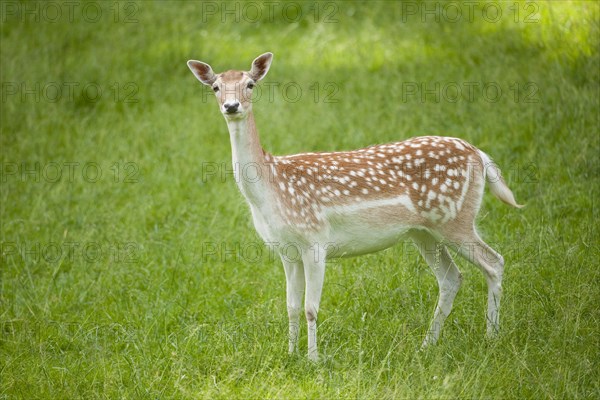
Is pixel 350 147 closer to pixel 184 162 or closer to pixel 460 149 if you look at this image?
pixel 184 162

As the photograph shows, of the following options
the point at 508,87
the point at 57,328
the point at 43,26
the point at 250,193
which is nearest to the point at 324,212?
the point at 250,193

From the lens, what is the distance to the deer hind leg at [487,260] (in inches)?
236

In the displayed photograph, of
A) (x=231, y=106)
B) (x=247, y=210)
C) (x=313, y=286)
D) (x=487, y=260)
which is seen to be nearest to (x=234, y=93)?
(x=231, y=106)

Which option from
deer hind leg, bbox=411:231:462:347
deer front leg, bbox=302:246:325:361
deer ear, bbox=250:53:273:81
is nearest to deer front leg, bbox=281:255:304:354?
deer front leg, bbox=302:246:325:361

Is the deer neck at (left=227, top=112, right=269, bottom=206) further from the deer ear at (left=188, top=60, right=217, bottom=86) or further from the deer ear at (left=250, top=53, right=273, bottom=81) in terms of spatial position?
the deer ear at (left=188, top=60, right=217, bottom=86)

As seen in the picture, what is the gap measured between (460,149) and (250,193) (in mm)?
1540

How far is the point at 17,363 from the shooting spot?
6.20 m

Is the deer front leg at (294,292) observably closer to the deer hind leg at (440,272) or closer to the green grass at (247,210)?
the green grass at (247,210)

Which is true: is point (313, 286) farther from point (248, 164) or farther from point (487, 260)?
point (487, 260)

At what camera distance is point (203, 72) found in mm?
6152

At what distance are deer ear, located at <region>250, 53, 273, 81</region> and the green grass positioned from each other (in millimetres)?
1700

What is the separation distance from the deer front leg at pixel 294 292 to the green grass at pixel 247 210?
0.61 feet

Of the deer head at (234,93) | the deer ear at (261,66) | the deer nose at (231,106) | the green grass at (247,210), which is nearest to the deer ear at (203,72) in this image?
the deer head at (234,93)

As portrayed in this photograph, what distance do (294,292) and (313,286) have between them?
0.92 ft
